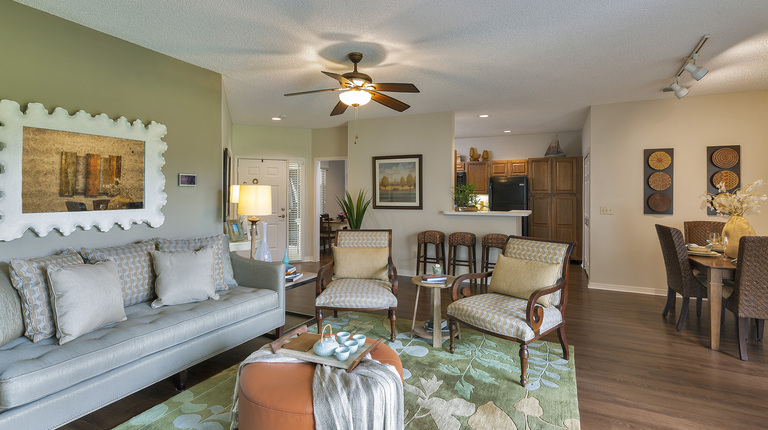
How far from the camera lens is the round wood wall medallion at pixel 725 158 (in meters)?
4.58

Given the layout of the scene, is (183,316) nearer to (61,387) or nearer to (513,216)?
(61,387)

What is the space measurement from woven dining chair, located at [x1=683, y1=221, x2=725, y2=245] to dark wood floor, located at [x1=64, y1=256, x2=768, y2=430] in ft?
2.75

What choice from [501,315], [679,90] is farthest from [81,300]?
[679,90]

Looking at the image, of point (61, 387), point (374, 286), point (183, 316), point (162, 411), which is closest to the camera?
point (61, 387)

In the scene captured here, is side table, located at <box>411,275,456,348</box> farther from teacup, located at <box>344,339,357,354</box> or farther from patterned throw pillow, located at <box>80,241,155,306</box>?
patterned throw pillow, located at <box>80,241,155,306</box>

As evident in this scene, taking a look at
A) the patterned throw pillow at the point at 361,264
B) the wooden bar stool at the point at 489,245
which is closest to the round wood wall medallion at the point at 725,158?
the wooden bar stool at the point at 489,245

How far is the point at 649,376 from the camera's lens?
263cm

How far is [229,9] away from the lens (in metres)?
2.61

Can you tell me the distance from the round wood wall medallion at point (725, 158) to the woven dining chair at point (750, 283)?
236 centimetres

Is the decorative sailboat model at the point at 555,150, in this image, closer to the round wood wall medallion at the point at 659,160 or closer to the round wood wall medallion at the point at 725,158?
the round wood wall medallion at the point at 659,160

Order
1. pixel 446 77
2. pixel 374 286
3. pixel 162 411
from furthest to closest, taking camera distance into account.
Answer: pixel 446 77, pixel 374 286, pixel 162 411

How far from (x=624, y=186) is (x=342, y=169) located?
6.99m

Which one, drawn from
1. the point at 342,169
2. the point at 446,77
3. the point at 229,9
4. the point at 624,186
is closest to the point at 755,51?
the point at 624,186

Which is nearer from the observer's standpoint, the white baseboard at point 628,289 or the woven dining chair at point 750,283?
the woven dining chair at point 750,283
